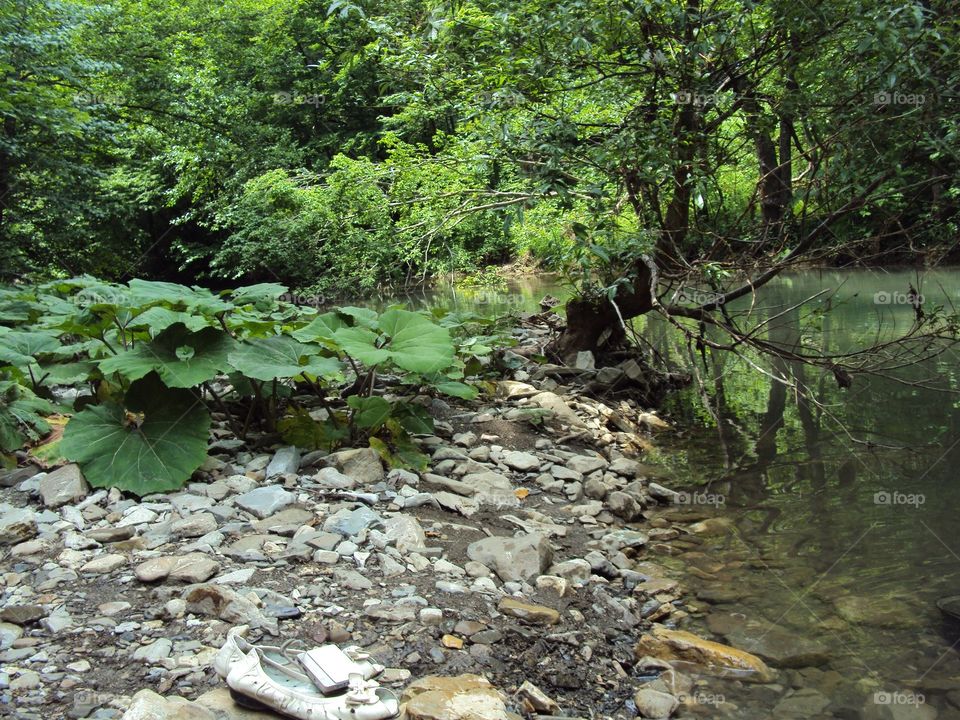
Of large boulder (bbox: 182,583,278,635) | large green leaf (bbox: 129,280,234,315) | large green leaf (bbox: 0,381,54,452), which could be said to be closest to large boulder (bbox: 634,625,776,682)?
large boulder (bbox: 182,583,278,635)

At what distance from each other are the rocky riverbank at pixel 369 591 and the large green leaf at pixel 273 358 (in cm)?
50

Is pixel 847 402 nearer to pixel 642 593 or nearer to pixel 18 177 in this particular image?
pixel 642 593

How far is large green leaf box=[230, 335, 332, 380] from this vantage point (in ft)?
12.0

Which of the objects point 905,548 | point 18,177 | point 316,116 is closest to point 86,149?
point 18,177

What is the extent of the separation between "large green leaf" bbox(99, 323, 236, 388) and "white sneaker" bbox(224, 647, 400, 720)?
68.7 inches

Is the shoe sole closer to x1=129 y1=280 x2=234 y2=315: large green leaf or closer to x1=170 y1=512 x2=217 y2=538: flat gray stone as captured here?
x1=170 y1=512 x2=217 y2=538: flat gray stone

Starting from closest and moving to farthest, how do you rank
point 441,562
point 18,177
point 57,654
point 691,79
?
point 57,654 → point 441,562 → point 691,79 → point 18,177

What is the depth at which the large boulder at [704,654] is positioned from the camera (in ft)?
8.78

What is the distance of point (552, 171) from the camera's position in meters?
4.93

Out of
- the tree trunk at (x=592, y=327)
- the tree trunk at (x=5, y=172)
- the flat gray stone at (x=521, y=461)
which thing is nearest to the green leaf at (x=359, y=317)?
the flat gray stone at (x=521, y=461)

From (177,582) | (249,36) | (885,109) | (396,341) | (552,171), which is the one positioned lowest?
(177,582)

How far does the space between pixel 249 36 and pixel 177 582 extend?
20520 millimetres

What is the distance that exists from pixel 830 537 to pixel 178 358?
332 cm

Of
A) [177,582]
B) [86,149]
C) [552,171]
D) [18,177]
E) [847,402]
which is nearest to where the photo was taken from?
[177,582]
